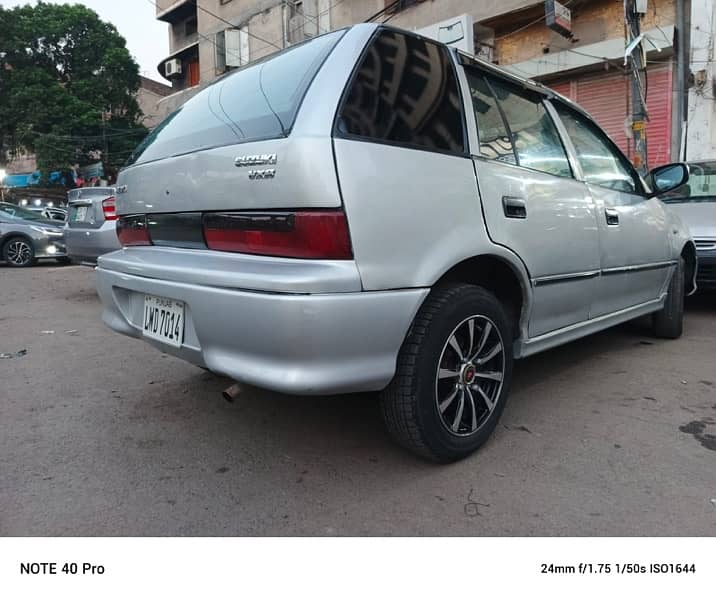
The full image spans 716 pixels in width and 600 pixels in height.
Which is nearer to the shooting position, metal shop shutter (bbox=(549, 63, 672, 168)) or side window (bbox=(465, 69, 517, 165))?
side window (bbox=(465, 69, 517, 165))

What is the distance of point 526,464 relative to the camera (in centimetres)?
223

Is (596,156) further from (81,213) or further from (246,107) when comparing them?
(81,213)

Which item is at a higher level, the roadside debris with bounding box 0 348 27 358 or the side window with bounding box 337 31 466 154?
the side window with bounding box 337 31 466 154

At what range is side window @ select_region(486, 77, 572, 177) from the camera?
2586mm

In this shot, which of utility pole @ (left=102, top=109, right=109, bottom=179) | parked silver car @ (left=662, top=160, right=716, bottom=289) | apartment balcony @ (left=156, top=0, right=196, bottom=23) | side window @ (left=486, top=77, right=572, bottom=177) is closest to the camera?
side window @ (left=486, top=77, right=572, bottom=177)

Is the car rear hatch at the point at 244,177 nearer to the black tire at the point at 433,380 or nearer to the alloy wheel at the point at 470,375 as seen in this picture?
the black tire at the point at 433,380

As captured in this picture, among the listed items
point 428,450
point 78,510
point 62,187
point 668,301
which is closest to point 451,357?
point 428,450

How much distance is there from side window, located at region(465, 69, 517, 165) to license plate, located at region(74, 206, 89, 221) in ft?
15.5

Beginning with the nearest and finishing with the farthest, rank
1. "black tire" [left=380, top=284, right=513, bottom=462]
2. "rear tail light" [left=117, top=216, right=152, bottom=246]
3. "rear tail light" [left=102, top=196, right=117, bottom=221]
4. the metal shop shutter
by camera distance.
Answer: "black tire" [left=380, top=284, right=513, bottom=462] → "rear tail light" [left=117, top=216, right=152, bottom=246] → "rear tail light" [left=102, top=196, right=117, bottom=221] → the metal shop shutter

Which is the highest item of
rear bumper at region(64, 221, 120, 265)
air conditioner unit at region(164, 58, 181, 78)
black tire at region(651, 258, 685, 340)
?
air conditioner unit at region(164, 58, 181, 78)

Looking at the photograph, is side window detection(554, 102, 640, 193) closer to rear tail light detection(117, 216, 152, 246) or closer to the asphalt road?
the asphalt road

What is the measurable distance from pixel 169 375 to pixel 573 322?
2.33 m

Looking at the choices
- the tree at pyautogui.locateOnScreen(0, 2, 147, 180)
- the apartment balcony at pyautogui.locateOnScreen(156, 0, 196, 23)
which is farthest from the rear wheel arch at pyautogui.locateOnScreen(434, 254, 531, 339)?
the tree at pyautogui.locateOnScreen(0, 2, 147, 180)

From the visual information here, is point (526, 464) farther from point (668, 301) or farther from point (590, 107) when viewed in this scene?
point (590, 107)
